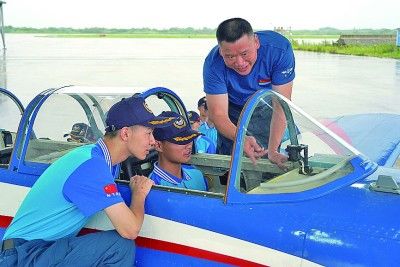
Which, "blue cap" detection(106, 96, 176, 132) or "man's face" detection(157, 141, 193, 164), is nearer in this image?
"blue cap" detection(106, 96, 176, 132)

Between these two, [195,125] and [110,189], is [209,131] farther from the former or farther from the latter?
[110,189]

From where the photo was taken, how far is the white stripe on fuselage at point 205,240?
249 centimetres

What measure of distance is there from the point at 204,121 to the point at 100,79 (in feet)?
45.8

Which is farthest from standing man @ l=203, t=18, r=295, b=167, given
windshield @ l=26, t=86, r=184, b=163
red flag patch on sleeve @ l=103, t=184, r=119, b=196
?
red flag patch on sleeve @ l=103, t=184, r=119, b=196

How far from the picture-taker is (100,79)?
754 inches

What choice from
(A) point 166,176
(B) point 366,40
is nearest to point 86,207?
(A) point 166,176

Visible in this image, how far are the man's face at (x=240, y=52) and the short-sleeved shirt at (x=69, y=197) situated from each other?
1.13 meters

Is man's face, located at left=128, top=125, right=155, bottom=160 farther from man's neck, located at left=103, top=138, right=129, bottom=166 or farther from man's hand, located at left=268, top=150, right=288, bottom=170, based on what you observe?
man's hand, located at left=268, top=150, right=288, bottom=170

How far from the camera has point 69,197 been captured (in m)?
2.55

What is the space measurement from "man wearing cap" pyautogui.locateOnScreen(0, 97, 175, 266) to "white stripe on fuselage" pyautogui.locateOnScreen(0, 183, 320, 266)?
145mm

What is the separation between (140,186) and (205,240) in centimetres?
44

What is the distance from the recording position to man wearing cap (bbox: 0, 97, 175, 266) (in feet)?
8.37

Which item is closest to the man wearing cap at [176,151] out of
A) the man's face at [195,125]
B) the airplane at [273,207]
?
the airplane at [273,207]

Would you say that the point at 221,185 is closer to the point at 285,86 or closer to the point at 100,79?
the point at 285,86
